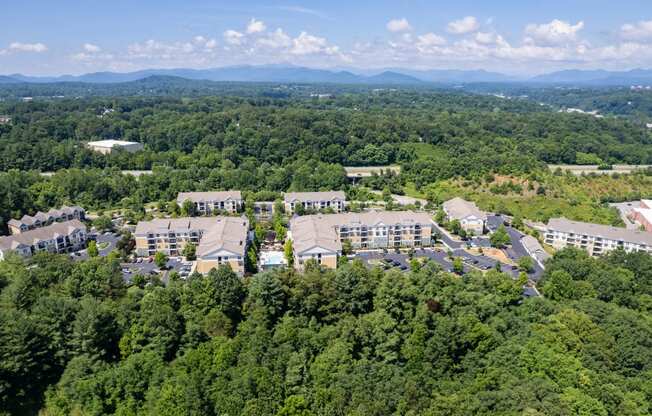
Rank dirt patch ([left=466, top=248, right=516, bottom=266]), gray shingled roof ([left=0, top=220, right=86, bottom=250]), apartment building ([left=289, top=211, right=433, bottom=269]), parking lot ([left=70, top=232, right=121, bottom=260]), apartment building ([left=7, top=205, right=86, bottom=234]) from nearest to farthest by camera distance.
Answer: gray shingled roof ([left=0, top=220, right=86, bottom=250])
dirt patch ([left=466, top=248, right=516, bottom=266])
parking lot ([left=70, top=232, right=121, bottom=260])
apartment building ([left=289, top=211, right=433, bottom=269])
apartment building ([left=7, top=205, right=86, bottom=234])

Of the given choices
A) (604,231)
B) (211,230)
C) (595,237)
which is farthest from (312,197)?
(604,231)

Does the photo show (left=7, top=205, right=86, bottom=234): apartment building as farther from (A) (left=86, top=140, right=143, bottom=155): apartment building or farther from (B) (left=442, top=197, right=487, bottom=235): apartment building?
(B) (left=442, top=197, right=487, bottom=235): apartment building

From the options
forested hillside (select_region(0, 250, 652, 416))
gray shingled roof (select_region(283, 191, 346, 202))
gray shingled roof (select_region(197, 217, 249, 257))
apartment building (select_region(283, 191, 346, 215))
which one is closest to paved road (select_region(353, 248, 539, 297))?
forested hillside (select_region(0, 250, 652, 416))

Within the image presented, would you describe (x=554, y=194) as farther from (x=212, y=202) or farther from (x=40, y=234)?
(x=40, y=234)

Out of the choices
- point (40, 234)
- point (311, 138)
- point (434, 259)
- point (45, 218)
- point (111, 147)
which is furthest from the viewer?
point (311, 138)

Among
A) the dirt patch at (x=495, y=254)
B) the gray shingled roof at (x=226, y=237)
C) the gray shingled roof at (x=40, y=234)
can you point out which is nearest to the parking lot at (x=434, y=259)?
the dirt patch at (x=495, y=254)

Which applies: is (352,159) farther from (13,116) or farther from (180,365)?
(13,116)

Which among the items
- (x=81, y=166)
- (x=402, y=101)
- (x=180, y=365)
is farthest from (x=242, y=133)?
(x=402, y=101)
